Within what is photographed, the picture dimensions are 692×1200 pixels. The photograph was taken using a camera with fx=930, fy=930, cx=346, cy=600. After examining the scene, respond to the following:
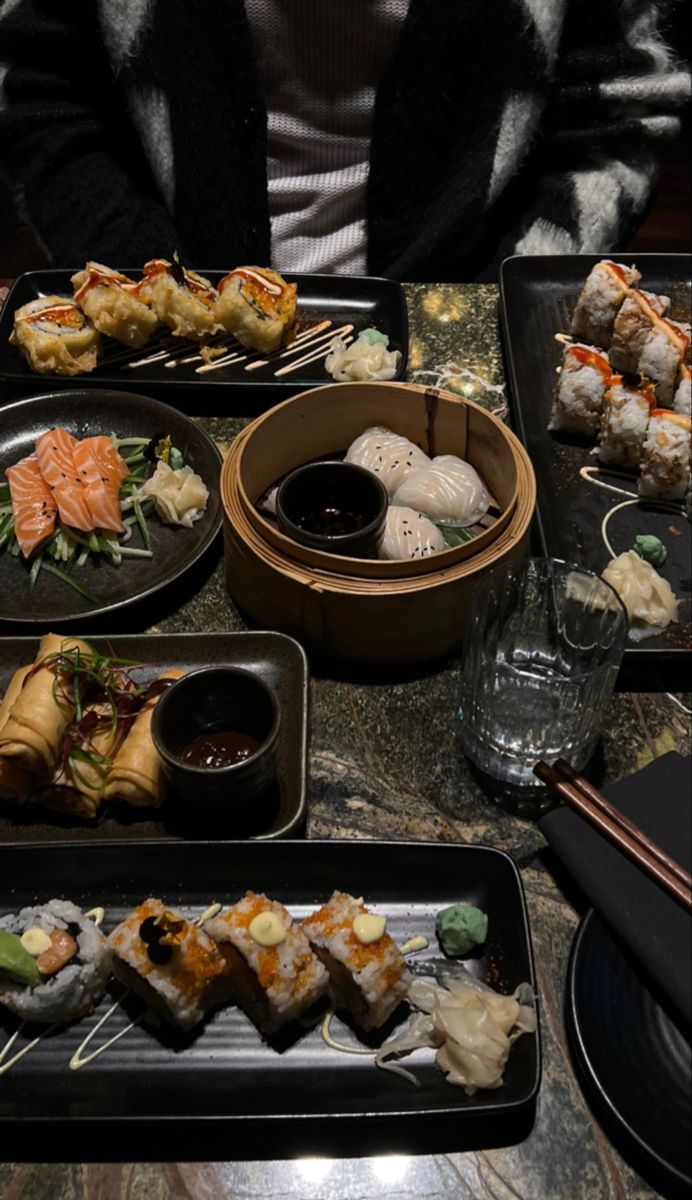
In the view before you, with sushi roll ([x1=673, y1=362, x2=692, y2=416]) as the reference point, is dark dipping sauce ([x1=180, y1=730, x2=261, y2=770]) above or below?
below

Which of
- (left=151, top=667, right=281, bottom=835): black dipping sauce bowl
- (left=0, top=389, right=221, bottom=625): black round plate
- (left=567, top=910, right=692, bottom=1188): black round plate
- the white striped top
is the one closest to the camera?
(left=567, top=910, right=692, bottom=1188): black round plate

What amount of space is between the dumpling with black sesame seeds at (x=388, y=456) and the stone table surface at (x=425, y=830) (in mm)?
417

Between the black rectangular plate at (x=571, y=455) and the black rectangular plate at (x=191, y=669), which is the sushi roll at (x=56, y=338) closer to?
the black rectangular plate at (x=191, y=669)

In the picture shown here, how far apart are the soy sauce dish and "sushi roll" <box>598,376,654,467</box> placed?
1122 mm

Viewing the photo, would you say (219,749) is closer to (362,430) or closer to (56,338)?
(362,430)

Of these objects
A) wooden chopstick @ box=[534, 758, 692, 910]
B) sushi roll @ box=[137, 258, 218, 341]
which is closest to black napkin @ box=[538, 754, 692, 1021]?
wooden chopstick @ box=[534, 758, 692, 910]

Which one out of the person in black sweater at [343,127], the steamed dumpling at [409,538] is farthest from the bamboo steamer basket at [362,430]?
the person in black sweater at [343,127]

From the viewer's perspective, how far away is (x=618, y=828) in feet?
4.83

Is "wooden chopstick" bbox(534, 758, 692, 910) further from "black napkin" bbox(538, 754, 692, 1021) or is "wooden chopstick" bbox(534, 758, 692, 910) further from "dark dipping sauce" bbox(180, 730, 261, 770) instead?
"dark dipping sauce" bbox(180, 730, 261, 770)

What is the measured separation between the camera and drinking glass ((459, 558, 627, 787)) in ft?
5.42

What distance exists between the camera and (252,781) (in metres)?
1.52

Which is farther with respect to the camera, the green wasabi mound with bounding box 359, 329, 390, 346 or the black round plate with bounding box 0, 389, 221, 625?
the green wasabi mound with bounding box 359, 329, 390, 346

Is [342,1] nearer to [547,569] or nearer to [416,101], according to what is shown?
[416,101]

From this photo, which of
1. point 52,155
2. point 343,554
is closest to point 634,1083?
point 343,554
